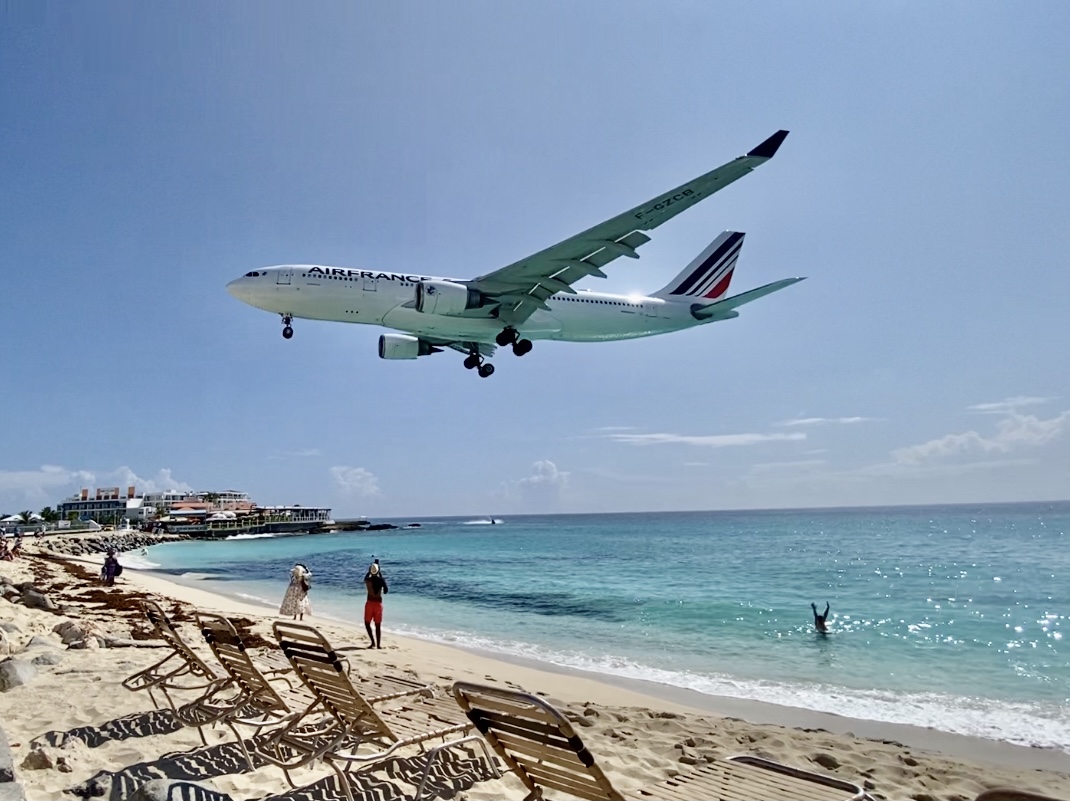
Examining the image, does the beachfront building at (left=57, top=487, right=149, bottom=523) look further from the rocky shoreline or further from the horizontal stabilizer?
the horizontal stabilizer

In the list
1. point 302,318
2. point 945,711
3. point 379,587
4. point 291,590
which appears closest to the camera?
point 945,711

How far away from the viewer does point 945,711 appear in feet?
33.5

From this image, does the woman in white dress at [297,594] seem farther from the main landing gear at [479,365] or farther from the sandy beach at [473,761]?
the main landing gear at [479,365]

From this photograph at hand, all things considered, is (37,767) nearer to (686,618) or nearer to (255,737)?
(255,737)

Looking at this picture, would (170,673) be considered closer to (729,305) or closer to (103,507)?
(729,305)

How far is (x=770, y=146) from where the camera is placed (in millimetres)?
14086

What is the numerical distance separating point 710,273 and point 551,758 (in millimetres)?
28677

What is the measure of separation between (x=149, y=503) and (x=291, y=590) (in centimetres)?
14311

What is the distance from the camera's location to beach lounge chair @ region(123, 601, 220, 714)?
6.15m

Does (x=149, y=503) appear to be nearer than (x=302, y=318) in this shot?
No

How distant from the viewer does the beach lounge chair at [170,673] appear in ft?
20.2

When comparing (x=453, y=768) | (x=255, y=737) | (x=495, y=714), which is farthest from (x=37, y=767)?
(x=495, y=714)

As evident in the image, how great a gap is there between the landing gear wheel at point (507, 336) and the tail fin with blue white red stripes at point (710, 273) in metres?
7.90

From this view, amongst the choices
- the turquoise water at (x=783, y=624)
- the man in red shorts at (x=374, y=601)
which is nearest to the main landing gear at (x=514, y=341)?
the turquoise water at (x=783, y=624)
